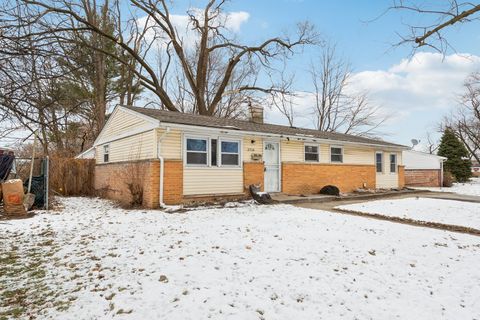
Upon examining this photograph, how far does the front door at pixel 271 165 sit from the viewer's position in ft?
42.5

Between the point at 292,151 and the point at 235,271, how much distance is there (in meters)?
9.97

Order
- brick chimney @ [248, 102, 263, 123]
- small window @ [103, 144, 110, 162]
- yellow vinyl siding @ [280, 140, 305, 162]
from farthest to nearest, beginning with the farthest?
brick chimney @ [248, 102, 263, 123]
small window @ [103, 144, 110, 162]
yellow vinyl siding @ [280, 140, 305, 162]

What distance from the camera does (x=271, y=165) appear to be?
13.1 meters

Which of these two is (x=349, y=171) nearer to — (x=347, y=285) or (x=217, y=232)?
(x=217, y=232)

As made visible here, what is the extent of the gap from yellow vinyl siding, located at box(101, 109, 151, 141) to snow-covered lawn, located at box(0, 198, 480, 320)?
16.4ft

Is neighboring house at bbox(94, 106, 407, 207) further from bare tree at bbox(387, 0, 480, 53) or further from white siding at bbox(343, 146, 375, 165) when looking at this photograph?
bare tree at bbox(387, 0, 480, 53)

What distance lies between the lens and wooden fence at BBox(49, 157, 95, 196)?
14.6m

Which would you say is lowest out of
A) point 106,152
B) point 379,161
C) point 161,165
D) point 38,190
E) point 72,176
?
point 38,190

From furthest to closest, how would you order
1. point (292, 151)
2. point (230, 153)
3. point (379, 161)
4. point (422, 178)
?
point (422, 178) < point (379, 161) < point (292, 151) < point (230, 153)

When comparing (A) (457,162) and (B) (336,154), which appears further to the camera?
(A) (457,162)

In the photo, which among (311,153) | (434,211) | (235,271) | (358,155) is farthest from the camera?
(358,155)

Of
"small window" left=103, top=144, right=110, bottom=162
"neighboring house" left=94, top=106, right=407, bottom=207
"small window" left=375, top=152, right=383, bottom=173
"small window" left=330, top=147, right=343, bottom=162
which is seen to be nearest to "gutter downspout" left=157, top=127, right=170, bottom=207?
"neighboring house" left=94, top=106, right=407, bottom=207

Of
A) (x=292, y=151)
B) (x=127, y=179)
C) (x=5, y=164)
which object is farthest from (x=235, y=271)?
(x=292, y=151)

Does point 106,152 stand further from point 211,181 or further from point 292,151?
point 292,151
